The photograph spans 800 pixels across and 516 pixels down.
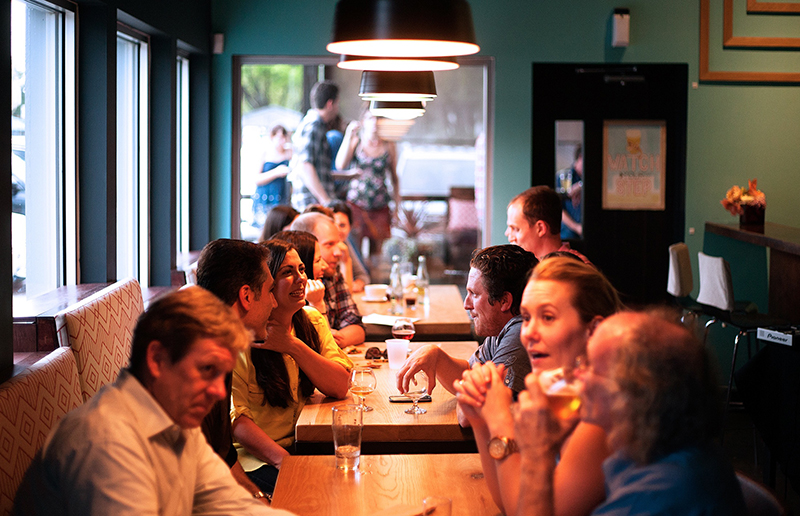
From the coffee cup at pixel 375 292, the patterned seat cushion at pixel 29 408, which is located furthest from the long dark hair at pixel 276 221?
the patterned seat cushion at pixel 29 408

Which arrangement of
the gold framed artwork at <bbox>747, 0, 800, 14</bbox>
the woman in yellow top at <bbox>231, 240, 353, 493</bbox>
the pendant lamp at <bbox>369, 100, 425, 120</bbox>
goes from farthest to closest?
1. the gold framed artwork at <bbox>747, 0, 800, 14</bbox>
2. the pendant lamp at <bbox>369, 100, 425, 120</bbox>
3. the woman in yellow top at <bbox>231, 240, 353, 493</bbox>

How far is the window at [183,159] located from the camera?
231 inches

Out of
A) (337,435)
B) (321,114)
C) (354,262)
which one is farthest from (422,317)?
(321,114)

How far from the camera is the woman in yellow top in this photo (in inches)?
100

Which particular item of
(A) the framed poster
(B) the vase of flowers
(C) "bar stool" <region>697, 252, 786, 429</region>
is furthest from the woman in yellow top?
(B) the vase of flowers

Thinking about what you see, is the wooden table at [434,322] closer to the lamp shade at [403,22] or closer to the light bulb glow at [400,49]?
the light bulb glow at [400,49]

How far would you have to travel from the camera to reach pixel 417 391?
2666 millimetres

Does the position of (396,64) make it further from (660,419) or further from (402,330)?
(660,419)

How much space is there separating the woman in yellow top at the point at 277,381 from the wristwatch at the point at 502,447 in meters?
1.06

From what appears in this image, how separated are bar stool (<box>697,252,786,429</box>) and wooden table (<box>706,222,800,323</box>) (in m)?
0.34

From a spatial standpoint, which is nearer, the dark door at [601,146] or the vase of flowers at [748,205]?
the vase of flowers at [748,205]

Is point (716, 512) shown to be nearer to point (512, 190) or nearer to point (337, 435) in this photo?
point (337, 435)

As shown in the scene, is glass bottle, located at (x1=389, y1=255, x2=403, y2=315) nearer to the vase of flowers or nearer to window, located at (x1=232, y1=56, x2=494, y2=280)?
window, located at (x1=232, y1=56, x2=494, y2=280)

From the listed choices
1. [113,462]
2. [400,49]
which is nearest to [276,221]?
[400,49]
